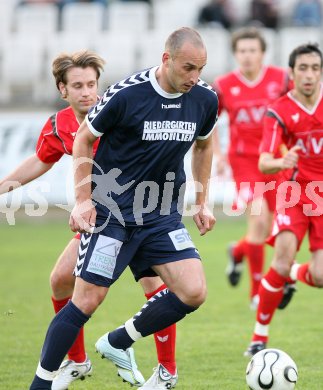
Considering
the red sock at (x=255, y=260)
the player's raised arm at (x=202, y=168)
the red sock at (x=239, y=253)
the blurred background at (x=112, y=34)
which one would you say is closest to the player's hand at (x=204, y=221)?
the player's raised arm at (x=202, y=168)

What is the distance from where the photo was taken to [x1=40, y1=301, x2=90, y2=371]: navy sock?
5516mm

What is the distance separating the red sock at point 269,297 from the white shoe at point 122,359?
1661mm

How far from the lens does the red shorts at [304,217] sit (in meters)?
7.30

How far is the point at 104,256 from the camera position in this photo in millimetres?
5625

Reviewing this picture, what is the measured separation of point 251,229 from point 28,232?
6.94m

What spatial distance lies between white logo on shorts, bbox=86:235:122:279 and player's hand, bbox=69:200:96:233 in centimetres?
12

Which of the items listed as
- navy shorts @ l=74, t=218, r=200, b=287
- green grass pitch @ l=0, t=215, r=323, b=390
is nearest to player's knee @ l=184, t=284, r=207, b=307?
navy shorts @ l=74, t=218, r=200, b=287

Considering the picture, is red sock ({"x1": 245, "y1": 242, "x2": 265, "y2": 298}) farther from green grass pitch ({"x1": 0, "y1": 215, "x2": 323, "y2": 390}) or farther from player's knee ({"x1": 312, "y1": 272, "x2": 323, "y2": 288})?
player's knee ({"x1": 312, "y1": 272, "x2": 323, "y2": 288})

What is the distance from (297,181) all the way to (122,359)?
91.9 inches

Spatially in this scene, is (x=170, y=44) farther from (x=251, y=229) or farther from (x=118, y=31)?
(x=118, y=31)

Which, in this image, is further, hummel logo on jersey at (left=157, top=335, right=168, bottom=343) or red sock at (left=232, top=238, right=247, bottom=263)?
red sock at (left=232, top=238, right=247, bottom=263)

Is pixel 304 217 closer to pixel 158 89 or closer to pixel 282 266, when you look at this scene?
pixel 282 266

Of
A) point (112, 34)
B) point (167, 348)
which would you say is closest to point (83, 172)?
point (167, 348)

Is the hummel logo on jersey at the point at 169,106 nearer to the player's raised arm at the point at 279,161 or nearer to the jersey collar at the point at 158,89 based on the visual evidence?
the jersey collar at the point at 158,89
